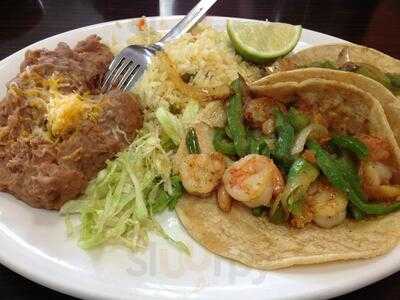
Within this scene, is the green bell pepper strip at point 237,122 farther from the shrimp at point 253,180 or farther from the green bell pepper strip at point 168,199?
the green bell pepper strip at point 168,199

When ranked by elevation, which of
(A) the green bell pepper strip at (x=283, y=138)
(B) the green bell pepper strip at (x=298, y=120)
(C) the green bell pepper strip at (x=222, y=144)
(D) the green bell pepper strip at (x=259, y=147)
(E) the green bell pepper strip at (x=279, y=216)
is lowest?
(E) the green bell pepper strip at (x=279, y=216)

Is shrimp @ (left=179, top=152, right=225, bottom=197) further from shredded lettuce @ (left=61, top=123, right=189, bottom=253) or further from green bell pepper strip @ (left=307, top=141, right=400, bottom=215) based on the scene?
green bell pepper strip @ (left=307, top=141, right=400, bottom=215)

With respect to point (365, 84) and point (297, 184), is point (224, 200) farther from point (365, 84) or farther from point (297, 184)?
point (365, 84)

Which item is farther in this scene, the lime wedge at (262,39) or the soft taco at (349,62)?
the lime wedge at (262,39)

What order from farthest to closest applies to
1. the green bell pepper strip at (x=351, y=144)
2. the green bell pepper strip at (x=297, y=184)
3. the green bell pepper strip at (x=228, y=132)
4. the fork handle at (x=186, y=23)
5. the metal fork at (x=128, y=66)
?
the fork handle at (x=186, y=23)
the metal fork at (x=128, y=66)
the green bell pepper strip at (x=228, y=132)
the green bell pepper strip at (x=351, y=144)
the green bell pepper strip at (x=297, y=184)

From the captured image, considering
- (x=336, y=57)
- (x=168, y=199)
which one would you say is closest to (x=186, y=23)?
(x=336, y=57)

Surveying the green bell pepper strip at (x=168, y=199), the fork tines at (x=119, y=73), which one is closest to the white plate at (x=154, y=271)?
the green bell pepper strip at (x=168, y=199)
